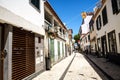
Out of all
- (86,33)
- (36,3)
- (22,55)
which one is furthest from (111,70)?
(86,33)

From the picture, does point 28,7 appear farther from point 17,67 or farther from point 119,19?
point 119,19

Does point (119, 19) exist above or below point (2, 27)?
above

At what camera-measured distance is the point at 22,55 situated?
26.5ft

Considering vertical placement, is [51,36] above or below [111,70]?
above

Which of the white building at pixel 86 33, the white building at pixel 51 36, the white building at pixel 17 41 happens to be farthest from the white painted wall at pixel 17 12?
the white building at pixel 86 33

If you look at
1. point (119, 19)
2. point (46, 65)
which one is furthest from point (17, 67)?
point (119, 19)

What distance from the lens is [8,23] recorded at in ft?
20.7

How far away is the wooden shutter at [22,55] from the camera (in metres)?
7.18

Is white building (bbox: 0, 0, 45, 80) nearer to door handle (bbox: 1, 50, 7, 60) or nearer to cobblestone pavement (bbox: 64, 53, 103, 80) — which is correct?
door handle (bbox: 1, 50, 7, 60)

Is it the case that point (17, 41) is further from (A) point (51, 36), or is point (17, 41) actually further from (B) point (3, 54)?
(A) point (51, 36)

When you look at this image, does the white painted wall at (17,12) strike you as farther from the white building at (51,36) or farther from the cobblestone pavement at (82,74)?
the white building at (51,36)

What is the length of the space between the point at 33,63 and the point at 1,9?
4.84 meters

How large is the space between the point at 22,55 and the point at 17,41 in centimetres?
92

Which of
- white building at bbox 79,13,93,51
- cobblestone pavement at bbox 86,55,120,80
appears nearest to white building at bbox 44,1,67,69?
cobblestone pavement at bbox 86,55,120,80
